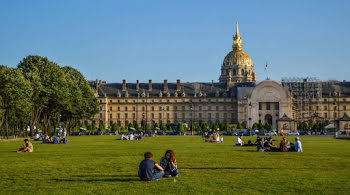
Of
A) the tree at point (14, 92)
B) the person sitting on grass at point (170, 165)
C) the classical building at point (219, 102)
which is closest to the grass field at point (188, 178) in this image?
the person sitting on grass at point (170, 165)

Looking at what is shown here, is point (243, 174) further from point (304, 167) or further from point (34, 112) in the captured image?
point (34, 112)

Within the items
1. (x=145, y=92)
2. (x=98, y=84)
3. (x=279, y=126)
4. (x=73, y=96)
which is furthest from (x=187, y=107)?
(x=73, y=96)

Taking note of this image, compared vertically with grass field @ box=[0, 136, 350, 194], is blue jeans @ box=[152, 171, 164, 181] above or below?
above

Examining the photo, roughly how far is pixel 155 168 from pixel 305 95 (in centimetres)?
14808

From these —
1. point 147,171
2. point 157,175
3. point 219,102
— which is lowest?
point 157,175

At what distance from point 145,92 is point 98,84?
581 inches

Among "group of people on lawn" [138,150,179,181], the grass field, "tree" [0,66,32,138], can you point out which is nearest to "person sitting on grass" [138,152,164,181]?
"group of people on lawn" [138,150,179,181]

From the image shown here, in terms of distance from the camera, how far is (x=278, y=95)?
533 ft

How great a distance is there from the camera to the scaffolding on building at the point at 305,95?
166 metres

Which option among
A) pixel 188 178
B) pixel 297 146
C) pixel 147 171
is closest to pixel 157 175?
pixel 147 171

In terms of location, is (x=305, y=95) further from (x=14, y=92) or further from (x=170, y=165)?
(x=170, y=165)

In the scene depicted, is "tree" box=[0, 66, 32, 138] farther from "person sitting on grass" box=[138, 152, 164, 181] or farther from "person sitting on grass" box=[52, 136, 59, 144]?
"person sitting on grass" box=[138, 152, 164, 181]

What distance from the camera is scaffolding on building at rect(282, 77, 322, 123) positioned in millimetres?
166375

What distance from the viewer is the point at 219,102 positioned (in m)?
175
